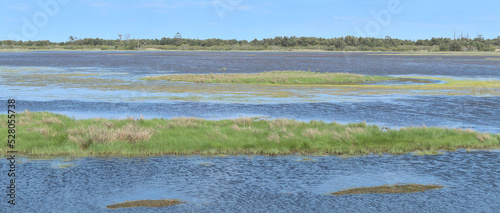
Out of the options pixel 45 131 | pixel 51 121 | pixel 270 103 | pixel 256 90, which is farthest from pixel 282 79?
pixel 45 131

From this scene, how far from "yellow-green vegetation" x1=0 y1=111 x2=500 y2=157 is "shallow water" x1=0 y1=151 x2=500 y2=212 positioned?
116 centimetres

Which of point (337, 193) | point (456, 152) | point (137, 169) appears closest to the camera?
point (337, 193)

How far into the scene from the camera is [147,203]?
678 inches

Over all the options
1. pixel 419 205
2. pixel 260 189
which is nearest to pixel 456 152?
pixel 419 205

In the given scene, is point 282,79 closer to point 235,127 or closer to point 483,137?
point 235,127

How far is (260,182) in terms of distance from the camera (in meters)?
19.8

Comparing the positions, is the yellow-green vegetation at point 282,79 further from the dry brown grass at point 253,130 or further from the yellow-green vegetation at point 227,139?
the dry brown grass at point 253,130

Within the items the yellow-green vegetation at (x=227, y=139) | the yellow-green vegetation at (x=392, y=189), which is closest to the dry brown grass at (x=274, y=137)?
the yellow-green vegetation at (x=227, y=139)

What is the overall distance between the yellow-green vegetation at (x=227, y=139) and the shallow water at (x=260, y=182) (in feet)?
3.81

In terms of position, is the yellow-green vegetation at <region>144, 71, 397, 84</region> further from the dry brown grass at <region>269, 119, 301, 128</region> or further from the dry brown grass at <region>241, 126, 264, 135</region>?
the dry brown grass at <region>241, 126, 264, 135</region>

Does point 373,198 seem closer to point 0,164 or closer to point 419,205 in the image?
point 419,205

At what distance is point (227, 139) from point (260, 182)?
678 cm

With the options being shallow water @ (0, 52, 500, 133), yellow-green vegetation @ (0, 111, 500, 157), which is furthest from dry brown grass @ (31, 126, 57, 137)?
shallow water @ (0, 52, 500, 133)

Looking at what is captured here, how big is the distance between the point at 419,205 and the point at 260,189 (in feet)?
17.3
